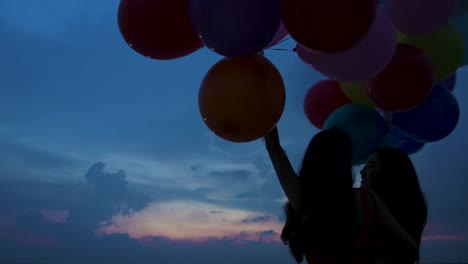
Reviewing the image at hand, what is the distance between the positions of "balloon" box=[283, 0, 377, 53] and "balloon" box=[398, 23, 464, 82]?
1199 millimetres

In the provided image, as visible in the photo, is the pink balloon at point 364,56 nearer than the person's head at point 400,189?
No

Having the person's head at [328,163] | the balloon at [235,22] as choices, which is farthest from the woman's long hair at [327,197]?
the balloon at [235,22]

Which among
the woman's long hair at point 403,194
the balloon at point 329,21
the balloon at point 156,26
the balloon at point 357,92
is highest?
the balloon at point 156,26

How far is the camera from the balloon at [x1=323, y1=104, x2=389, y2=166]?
9.81 feet

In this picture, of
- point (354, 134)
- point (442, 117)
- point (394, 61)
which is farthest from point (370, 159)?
point (442, 117)

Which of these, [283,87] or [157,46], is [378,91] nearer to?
[283,87]

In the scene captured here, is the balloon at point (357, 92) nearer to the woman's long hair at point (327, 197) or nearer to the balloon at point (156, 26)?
the woman's long hair at point (327, 197)

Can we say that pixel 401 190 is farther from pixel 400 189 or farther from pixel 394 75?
pixel 394 75

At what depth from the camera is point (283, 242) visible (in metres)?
2.34

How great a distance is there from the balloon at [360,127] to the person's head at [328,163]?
0.86 m

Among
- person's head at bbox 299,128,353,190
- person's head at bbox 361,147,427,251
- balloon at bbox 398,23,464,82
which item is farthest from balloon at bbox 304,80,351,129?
person's head at bbox 299,128,353,190

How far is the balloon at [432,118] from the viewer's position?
127 inches

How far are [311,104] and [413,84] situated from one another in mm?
826

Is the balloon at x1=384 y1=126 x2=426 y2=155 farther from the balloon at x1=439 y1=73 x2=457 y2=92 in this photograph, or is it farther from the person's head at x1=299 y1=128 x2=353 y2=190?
the person's head at x1=299 y1=128 x2=353 y2=190
